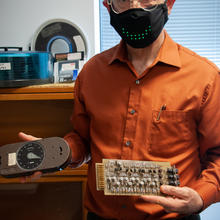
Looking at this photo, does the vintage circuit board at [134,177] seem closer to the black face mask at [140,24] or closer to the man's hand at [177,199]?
the man's hand at [177,199]

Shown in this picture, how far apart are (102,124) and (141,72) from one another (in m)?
0.25

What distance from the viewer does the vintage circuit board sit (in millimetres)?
751

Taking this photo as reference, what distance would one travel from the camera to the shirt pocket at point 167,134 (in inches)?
33.2

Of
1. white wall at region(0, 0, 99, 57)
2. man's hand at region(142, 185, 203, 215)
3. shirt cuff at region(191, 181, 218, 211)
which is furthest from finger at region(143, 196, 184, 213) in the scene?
white wall at region(0, 0, 99, 57)

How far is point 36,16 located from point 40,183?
108 centimetres

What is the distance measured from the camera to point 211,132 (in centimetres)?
83

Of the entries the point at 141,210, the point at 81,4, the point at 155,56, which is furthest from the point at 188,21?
the point at 141,210

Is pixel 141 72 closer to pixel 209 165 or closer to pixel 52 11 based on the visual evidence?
pixel 209 165

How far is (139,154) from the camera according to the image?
854mm

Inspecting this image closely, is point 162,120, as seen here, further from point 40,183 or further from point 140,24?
point 40,183

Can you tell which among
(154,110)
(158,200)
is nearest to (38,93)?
(154,110)

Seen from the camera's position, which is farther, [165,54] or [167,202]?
[165,54]

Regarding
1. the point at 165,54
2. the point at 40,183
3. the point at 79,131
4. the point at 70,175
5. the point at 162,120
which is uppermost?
the point at 165,54

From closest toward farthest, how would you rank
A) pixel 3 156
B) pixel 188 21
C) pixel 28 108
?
pixel 3 156 → pixel 28 108 → pixel 188 21
